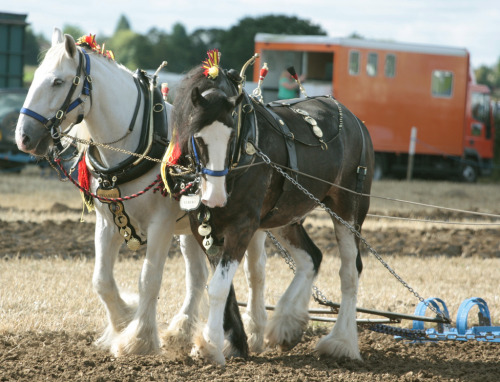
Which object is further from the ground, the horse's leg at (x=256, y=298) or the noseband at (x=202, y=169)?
the noseband at (x=202, y=169)

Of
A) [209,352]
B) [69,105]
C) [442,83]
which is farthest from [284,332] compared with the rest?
[442,83]

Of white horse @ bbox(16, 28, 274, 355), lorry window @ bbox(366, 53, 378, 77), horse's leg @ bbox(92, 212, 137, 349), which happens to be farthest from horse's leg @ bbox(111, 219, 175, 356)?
lorry window @ bbox(366, 53, 378, 77)

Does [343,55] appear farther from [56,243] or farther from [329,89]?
[56,243]

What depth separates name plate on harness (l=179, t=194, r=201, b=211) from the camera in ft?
15.3

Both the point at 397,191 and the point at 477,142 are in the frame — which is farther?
the point at 477,142

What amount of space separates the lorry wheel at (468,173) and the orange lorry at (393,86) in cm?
29

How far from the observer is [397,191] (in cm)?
1766

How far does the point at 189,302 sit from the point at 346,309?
3.79ft

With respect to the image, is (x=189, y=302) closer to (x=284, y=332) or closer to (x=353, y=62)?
(x=284, y=332)

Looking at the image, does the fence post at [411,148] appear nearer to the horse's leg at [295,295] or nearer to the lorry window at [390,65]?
the lorry window at [390,65]

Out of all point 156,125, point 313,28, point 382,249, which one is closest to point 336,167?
point 156,125

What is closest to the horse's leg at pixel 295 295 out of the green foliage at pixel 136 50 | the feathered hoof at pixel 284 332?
the feathered hoof at pixel 284 332

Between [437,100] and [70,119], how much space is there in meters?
17.9

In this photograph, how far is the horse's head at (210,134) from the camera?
4.43 m
